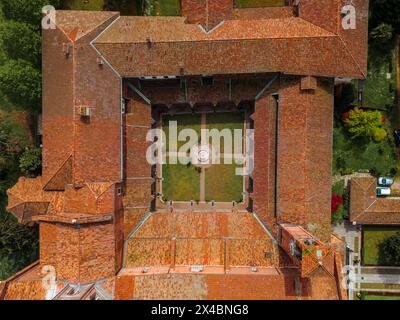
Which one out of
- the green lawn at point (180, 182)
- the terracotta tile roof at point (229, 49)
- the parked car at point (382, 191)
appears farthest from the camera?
the green lawn at point (180, 182)

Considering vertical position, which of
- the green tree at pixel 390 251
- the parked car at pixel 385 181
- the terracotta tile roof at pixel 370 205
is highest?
the parked car at pixel 385 181

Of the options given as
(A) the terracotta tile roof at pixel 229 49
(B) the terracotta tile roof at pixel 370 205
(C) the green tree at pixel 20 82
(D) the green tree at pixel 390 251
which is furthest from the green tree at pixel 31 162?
(D) the green tree at pixel 390 251

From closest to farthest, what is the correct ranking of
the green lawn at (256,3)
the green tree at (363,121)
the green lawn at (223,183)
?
the green tree at (363,121), the green lawn at (256,3), the green lawn at (223,183)

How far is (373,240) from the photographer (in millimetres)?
30750

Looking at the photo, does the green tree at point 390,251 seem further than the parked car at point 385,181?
No

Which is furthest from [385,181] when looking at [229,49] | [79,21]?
[79,21]

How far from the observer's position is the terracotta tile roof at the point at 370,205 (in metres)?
29.0

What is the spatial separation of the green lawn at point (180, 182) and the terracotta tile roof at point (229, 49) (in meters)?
10.2

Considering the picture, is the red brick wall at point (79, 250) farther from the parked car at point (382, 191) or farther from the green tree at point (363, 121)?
the parked car at point (382, 191)

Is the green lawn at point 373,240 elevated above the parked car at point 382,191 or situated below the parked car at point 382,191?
below

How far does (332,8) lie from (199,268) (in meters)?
24.3

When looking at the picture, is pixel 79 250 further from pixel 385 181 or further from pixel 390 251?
pixel 385 181

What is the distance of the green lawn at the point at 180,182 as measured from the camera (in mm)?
31484

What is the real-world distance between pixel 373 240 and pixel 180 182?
20460 millimetres
